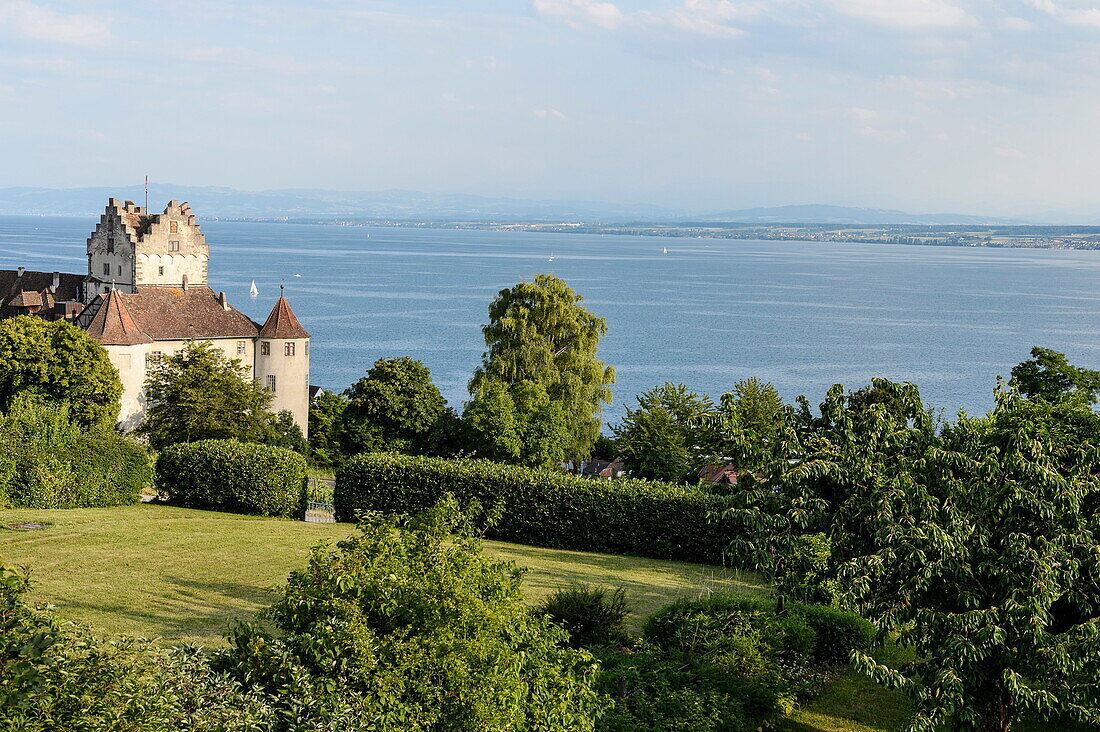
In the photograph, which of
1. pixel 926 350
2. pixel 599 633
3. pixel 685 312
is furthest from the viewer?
pixel 685 312

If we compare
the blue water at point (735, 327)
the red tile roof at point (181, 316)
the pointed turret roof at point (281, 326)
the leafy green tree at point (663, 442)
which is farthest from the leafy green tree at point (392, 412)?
the blue water at point (735, 327)

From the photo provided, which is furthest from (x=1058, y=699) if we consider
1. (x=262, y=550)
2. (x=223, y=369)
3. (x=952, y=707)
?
(x=223, y=369)

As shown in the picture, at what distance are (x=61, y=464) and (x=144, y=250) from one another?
3922 cm

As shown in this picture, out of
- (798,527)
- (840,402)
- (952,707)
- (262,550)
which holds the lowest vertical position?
(262,550)

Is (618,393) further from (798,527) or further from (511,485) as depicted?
(798,527)

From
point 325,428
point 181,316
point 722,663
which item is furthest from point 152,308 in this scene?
point 722,663

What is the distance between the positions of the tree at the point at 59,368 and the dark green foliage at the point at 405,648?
38.1 metres

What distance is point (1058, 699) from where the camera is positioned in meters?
12.9

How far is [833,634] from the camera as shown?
1850 centimetres

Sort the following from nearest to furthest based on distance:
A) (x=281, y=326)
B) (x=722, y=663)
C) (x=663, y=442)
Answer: (x=722, y=663) → (x=663, y=442) → (x=281, y=326)

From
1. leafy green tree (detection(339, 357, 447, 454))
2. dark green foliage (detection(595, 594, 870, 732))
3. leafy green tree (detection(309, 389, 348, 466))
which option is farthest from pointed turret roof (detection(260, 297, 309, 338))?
dark green foliage (detection(595, 594, 870, 732))

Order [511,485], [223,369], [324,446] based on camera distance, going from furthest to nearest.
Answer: [324,446], [223,369], [511,485]

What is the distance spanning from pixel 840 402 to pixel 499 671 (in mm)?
6105

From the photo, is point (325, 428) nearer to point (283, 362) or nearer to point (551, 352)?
point (283, 362)
